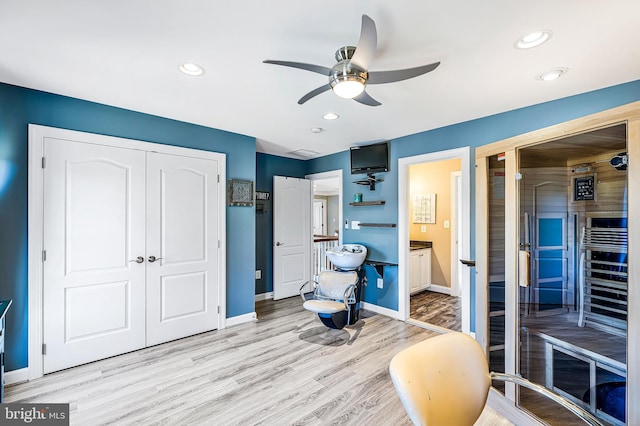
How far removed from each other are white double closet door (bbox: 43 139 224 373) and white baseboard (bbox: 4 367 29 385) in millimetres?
122

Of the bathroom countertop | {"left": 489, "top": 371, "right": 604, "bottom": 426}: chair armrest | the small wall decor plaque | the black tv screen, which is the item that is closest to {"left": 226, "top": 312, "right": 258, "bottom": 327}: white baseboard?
the small wall decor plaque

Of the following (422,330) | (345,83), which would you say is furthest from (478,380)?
(422,330)

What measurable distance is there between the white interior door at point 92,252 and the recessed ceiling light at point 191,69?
1.29 meters

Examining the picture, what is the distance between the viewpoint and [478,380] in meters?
1.31

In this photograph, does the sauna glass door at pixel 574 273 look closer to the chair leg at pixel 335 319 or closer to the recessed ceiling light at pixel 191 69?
the chair leg at pixel 335 319

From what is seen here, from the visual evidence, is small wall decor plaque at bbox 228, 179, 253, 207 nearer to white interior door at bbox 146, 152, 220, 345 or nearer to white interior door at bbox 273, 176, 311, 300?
white interior door at bbox 146, 152, 220, 345

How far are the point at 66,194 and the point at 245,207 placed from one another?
1.79 meters

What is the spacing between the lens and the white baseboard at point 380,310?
3.93 metres

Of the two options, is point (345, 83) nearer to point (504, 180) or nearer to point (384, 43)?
point (384, 43)

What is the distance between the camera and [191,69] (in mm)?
2092

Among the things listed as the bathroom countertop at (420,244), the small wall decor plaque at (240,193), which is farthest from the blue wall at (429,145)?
the small wall decor plaque at (240,193)

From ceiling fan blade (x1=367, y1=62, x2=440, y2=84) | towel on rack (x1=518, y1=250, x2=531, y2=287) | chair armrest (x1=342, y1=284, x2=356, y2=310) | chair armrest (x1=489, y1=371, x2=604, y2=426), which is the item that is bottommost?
chair armrest (x1=342, y1=284, x2=356, y2=310)

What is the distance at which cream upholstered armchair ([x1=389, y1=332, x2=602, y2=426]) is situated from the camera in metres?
1.10

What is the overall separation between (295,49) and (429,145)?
229cm
